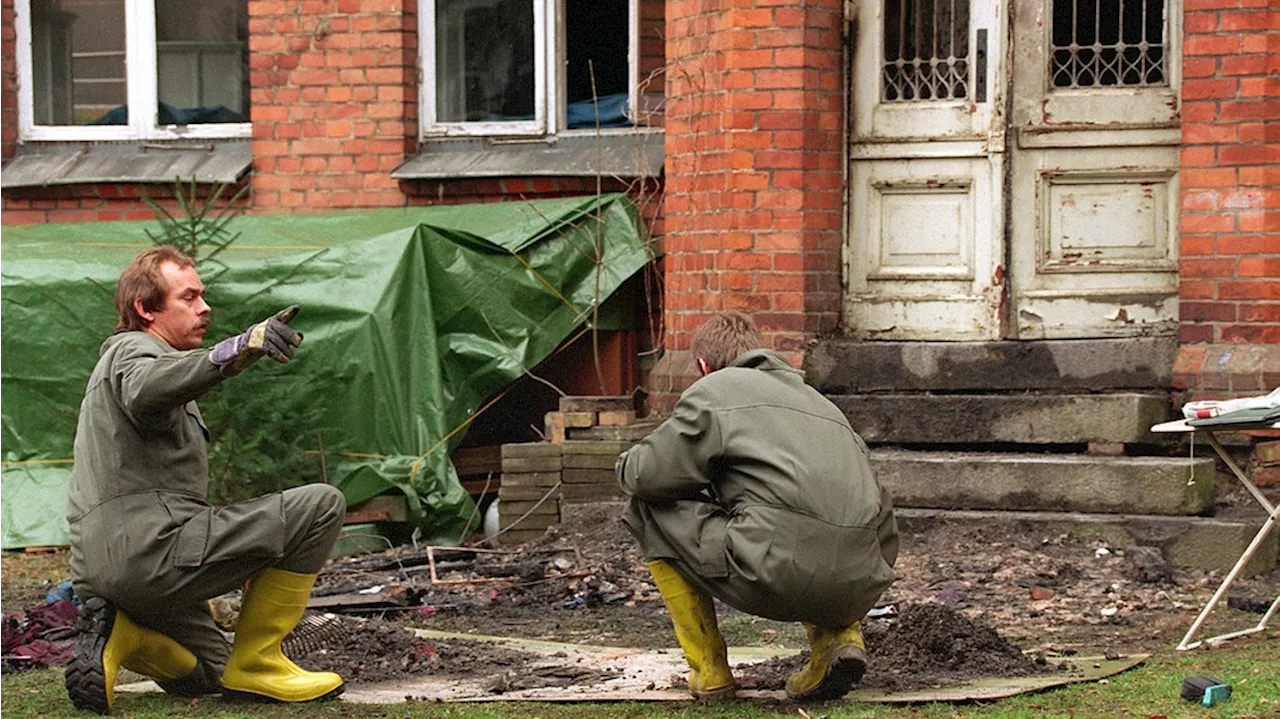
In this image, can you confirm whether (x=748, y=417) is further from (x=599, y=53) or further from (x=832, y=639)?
(x=599, y=53)

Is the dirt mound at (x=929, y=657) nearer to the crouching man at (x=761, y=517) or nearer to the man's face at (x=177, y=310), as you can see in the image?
the crouching man at (x=761, y=517)

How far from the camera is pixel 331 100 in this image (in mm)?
11469

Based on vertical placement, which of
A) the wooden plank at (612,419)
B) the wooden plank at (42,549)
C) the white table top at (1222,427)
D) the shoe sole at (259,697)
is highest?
the white table top at (1222,427)

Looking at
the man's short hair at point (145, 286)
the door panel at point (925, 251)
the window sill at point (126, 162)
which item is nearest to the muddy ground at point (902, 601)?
the door panel at point (925, 251)

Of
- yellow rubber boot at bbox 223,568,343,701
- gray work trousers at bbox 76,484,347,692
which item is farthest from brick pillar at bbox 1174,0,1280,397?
yellow rubber boot at bbox 223,568,343,701

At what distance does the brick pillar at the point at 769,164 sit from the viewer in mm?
9469

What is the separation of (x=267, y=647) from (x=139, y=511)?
599 mm

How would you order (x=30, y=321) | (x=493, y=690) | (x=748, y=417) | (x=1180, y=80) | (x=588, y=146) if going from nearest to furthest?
(x=748, y=417)
(x=493, y=690)
(x=1180, y=80)
(x=30, y=321)
(x=588, y=146)

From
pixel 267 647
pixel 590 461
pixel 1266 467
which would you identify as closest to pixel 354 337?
pixel 590 461

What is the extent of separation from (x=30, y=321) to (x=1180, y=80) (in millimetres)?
5962

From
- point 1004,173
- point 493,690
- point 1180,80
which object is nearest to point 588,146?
point 1004,173

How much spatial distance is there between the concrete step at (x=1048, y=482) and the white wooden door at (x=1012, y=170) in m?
0.89

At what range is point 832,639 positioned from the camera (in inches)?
231

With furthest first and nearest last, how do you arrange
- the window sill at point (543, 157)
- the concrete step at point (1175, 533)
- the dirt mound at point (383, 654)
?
the window sill at point (543, 157) → the concrete step at point (1175, 533) → the dirt mound at point (383, 654)
